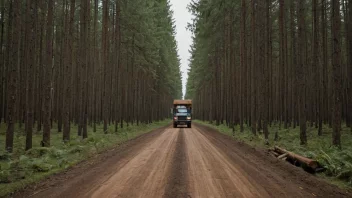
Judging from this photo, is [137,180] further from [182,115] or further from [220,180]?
[182,115]

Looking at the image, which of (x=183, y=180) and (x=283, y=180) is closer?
(x=183, y=180)

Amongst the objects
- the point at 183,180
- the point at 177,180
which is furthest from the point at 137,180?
the point at 183,180

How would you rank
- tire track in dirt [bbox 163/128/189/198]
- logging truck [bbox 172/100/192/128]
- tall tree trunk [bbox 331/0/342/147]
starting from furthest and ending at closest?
logging truck [bbox 172/100/192/128] → tall tree trunk [bbox 331/0/342/147] → tire track in dirt [bbox 163/128/189/198]

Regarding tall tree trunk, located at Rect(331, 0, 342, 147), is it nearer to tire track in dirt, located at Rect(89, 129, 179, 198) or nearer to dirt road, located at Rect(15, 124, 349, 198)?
dirt road, located at Rect(15, 124, 349, 198)

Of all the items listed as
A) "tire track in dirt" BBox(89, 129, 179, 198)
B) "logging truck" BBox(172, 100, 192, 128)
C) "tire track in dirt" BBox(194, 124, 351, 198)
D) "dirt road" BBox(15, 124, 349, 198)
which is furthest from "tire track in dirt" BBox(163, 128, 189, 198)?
"logging truck" BBox(172, 100, 192, 128)

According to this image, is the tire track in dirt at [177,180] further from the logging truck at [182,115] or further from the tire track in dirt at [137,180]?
the logging truck at [182,115]

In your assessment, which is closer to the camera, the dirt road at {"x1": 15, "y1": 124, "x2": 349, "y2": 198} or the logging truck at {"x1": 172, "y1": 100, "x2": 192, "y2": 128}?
the dirt road at {"x1": 15, "y1": 124, "x2": 349, "y2": 198}

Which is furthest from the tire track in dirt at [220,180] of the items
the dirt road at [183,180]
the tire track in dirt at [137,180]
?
the tire track in dirt at [137,180]

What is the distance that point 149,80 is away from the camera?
135ft

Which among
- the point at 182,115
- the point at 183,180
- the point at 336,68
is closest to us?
the point at 183,180

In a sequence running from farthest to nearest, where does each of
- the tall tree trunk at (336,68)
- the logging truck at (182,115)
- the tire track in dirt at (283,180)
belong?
the logging truck at (182,115)
the tall tree trunk at (336,68)
the tire track in dirt at (283,180)

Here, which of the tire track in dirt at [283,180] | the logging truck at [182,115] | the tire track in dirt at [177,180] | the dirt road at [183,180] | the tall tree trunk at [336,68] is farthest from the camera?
the logging truck at [182,115]

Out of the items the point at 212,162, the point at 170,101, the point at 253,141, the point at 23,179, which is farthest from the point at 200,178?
the point at 170,101

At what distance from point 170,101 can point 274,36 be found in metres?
59.2
